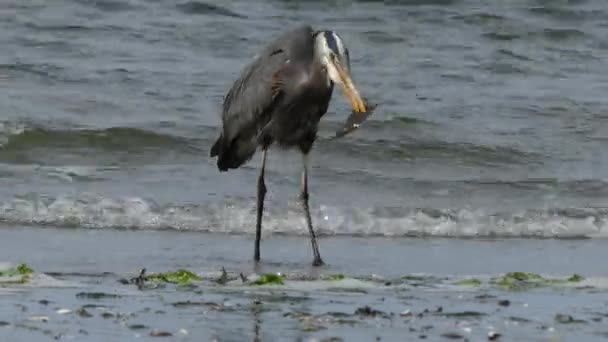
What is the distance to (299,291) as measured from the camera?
7.43 metres

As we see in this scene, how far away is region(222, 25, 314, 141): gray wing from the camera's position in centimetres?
933

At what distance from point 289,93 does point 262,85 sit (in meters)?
0.23

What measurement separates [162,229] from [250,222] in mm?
640

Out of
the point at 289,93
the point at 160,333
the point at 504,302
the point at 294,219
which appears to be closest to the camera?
the point at 160,333

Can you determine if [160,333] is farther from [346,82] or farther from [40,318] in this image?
[346,82]

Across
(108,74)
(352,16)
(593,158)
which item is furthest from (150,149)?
(352,16)

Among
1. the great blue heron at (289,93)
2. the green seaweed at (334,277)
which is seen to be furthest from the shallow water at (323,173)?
the great blue heron at (289,93)

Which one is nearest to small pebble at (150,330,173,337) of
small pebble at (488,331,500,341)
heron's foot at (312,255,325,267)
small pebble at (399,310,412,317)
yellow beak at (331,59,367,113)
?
small pebble at (399,310,412,317)

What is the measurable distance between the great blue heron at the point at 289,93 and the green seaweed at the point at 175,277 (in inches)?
51.8

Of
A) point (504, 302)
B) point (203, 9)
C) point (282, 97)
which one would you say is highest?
point (282, 97)

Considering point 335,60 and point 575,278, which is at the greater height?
point 335,60

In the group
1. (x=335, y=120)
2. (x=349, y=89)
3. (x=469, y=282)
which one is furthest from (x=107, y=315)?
(x=335, y=120)

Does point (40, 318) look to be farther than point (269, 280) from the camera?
No

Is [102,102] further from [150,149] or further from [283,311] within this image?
[283,311]
